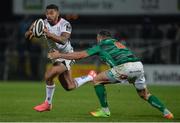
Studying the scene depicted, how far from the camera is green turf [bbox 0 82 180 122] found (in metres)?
14.6

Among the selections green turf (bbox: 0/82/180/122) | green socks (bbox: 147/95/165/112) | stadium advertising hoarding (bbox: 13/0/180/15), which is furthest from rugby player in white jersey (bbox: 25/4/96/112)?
stadium advertising hoarding (bbox: 13/0/180/15)

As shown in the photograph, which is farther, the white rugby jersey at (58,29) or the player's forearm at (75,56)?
the white rugby jersey at (58,29)

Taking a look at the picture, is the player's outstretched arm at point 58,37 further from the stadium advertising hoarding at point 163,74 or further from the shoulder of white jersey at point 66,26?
the stadium advertising hoarding at point 163,74

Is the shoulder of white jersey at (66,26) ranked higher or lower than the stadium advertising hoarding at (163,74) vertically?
higher

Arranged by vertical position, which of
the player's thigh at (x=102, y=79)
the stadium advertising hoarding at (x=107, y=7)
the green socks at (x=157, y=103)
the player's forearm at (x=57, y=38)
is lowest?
the stadium advertising hoarding at (x=107, y=7)

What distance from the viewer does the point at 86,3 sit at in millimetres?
32156

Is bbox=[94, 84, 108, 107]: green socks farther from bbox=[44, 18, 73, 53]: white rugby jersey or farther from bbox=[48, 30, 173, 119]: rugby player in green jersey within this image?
bbox=[44, 18, 73, 53]: white rugby jersey

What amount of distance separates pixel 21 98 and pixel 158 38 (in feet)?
39.9

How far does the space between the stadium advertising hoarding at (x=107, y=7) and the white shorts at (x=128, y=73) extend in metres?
17.4

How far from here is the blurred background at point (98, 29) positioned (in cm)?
3016

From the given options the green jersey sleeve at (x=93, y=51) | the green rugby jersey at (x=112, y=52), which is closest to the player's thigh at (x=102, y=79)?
the green rugby jersey at (x=112, y=52)

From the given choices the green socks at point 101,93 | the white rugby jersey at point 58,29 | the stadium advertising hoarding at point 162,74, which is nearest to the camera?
the green socks at point 101,93

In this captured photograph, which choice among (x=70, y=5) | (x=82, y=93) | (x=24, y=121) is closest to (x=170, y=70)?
(x=70, y=5)

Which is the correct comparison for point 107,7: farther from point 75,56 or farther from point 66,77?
point 75,56
